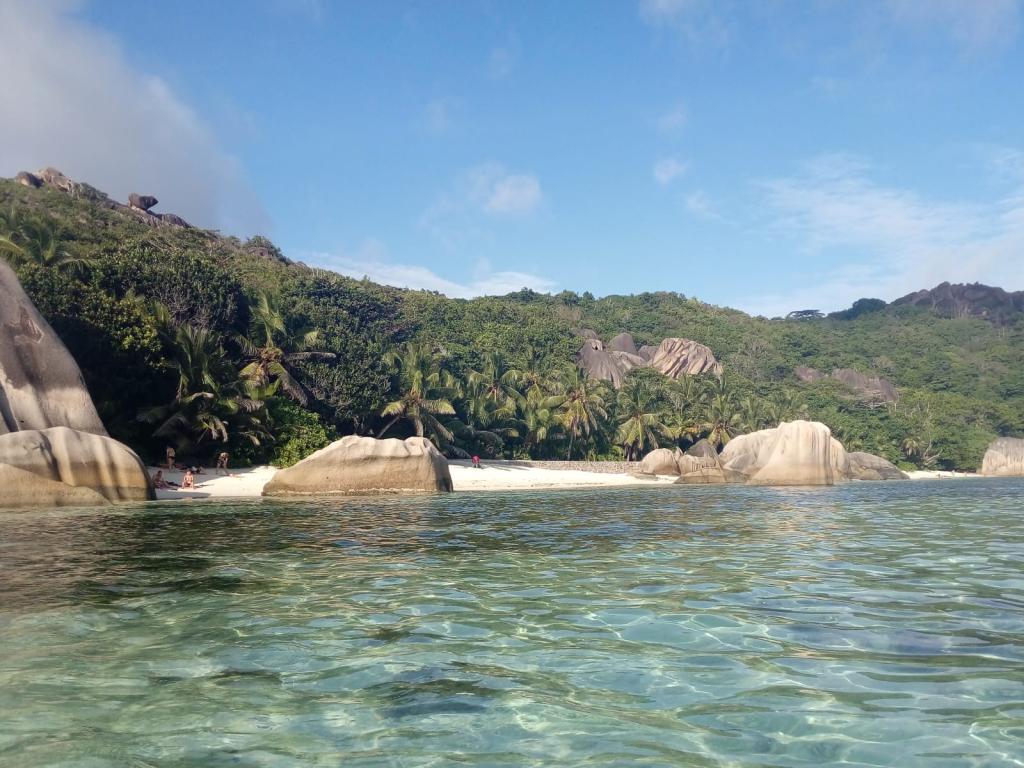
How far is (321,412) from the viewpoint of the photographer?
37.1 metres

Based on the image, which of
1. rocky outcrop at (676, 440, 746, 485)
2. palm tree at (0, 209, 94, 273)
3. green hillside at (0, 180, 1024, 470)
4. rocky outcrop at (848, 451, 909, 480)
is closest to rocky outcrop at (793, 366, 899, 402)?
green hillside at (0, 180, 1024, 470)

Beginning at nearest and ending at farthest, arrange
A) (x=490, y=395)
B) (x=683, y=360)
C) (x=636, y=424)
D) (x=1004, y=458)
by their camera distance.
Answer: (x=490, y=395) → (x=636, y=424) → (x=1004, y=458) → (x=683, y=360)

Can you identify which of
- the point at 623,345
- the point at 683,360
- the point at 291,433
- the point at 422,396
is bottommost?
the point at 291,433

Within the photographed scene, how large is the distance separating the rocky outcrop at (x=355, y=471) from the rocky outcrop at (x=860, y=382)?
72.1m

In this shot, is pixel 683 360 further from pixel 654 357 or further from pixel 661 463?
pixel 661 463

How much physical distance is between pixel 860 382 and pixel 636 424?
1905 inches

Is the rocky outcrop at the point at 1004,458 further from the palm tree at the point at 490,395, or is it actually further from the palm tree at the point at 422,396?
the palm tree at the point at 422,396

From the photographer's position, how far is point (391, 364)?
141 feet

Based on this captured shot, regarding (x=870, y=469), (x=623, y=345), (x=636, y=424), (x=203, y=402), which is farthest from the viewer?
(x=623, y=345)

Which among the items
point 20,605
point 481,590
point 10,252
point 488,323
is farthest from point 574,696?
point 488,323

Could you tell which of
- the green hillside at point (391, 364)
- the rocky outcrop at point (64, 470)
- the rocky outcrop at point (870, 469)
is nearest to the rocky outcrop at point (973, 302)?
the green hillside at point (391, 364)

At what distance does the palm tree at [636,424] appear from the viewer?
50906 millimetres

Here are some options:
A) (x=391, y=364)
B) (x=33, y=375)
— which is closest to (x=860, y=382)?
(x=391, y=364)

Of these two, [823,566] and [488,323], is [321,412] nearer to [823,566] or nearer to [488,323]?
[823,566]
